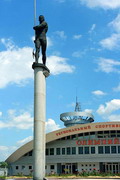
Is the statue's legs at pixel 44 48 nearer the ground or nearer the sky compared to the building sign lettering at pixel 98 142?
nearer the sky

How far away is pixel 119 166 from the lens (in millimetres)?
59688

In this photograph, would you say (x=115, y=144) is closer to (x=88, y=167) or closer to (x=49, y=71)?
(x=88, y=167)

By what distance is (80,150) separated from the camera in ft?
203

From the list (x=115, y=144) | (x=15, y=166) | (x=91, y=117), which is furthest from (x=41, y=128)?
(x=91, y=117)

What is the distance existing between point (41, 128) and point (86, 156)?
37.1 metres

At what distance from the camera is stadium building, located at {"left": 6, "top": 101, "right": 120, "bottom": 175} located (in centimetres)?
5975

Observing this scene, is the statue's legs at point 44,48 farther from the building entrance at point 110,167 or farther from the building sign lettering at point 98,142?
the building entrance at point 110,167

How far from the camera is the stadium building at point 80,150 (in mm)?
59750

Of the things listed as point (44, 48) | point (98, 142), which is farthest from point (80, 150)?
point (44, 48)

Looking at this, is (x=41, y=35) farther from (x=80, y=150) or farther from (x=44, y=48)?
(x=80, y=150)

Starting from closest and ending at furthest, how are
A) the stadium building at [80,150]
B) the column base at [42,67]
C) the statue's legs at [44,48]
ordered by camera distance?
1. the column base at [42,67]
2. the statue's legs at [44,48]
3. the stadium building at [80,150]

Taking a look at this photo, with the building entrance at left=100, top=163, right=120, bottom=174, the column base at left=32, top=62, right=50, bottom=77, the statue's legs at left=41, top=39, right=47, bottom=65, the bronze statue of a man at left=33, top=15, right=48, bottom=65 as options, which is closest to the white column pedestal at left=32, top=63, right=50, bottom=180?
the column base at left=32, top=62, right=50, bottom=77

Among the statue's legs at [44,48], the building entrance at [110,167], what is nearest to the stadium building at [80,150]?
the building entrance at [110,167]

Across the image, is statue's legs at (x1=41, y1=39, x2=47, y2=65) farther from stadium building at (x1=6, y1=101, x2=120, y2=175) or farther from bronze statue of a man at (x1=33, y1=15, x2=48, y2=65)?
stadium building at (x1=6, y1=101, x2=120, y2=175)
